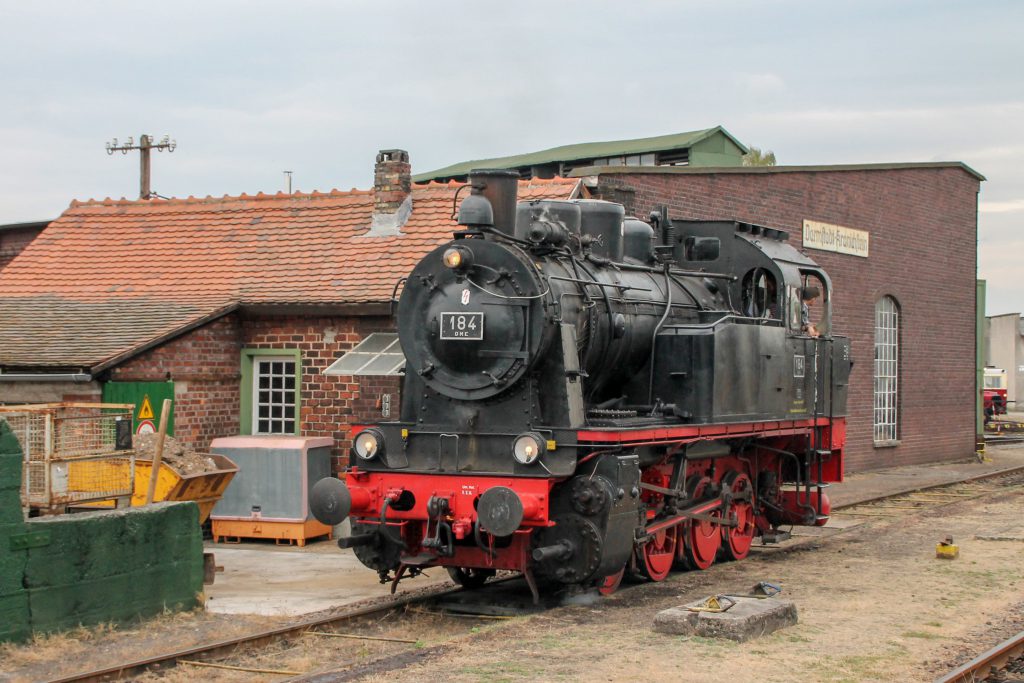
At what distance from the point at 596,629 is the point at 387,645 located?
1459 millimetres

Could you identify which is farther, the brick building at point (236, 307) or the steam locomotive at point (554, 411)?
the brick building at point (236, 307)

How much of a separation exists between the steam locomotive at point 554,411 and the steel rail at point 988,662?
2.71 metres

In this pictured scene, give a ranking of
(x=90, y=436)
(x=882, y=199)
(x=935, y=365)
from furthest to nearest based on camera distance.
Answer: (x=935, y=365)
(x=882, y=199)
(x=90, y=436)

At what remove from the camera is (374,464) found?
32.7ft

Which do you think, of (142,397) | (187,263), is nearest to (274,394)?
(142,397)

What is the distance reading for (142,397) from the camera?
1341 centimetres

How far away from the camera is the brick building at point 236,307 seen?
44.2ft

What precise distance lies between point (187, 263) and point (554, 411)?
776 cm

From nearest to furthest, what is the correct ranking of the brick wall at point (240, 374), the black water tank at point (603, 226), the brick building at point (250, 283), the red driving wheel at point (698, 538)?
1. the black water tank at point (603, 226)
2. the red driving wheel at point (698, 538)
3. the brick building at point (250, 283)
4. the brick wall at point (240, 374)

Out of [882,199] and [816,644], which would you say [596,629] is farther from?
[882,199]

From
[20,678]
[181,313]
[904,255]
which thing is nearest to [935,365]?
[904,255]

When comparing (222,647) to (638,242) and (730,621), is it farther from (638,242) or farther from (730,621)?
(638,242)

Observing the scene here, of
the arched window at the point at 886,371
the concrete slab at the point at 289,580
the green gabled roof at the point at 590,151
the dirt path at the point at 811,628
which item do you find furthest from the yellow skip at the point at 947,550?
the green gabled roof at the point at 590,151

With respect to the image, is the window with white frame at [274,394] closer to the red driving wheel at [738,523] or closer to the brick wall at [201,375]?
the brick wall at [201,375]
